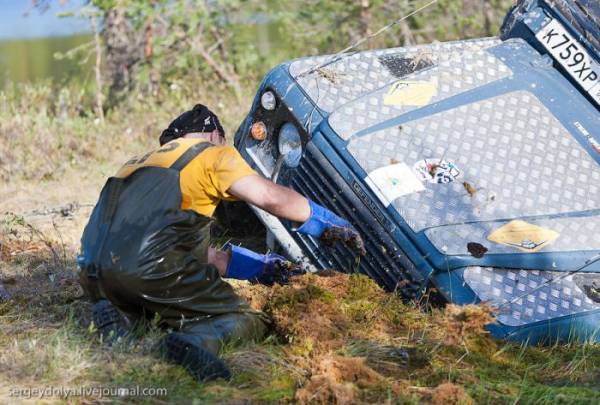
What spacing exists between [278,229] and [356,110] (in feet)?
2.48

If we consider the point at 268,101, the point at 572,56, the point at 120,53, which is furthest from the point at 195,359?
the point at 120,53

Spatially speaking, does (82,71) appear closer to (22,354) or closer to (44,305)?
(44,305)

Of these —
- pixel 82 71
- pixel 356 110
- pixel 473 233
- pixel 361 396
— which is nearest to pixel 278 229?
pixel 356 110

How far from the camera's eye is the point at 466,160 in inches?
194

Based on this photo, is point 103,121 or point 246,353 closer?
point 246,353

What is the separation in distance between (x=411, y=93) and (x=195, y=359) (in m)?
2.09

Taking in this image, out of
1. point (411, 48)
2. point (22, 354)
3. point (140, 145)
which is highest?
point (411, 48)

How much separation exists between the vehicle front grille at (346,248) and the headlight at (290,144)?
90 mm

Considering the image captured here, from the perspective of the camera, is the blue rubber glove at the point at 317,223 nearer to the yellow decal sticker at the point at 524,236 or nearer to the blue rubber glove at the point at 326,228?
the blue rubber glove at the point at 326,228

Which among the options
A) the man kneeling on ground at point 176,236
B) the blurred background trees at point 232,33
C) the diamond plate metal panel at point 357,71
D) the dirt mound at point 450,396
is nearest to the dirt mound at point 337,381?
the dirt mound at point 450,396

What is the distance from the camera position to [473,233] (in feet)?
15.1

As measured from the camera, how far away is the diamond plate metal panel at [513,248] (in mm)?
4520

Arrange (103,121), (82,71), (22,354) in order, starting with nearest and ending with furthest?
(22,354)
(103,121)
(82,71)

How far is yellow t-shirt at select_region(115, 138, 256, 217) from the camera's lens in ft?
14.1
